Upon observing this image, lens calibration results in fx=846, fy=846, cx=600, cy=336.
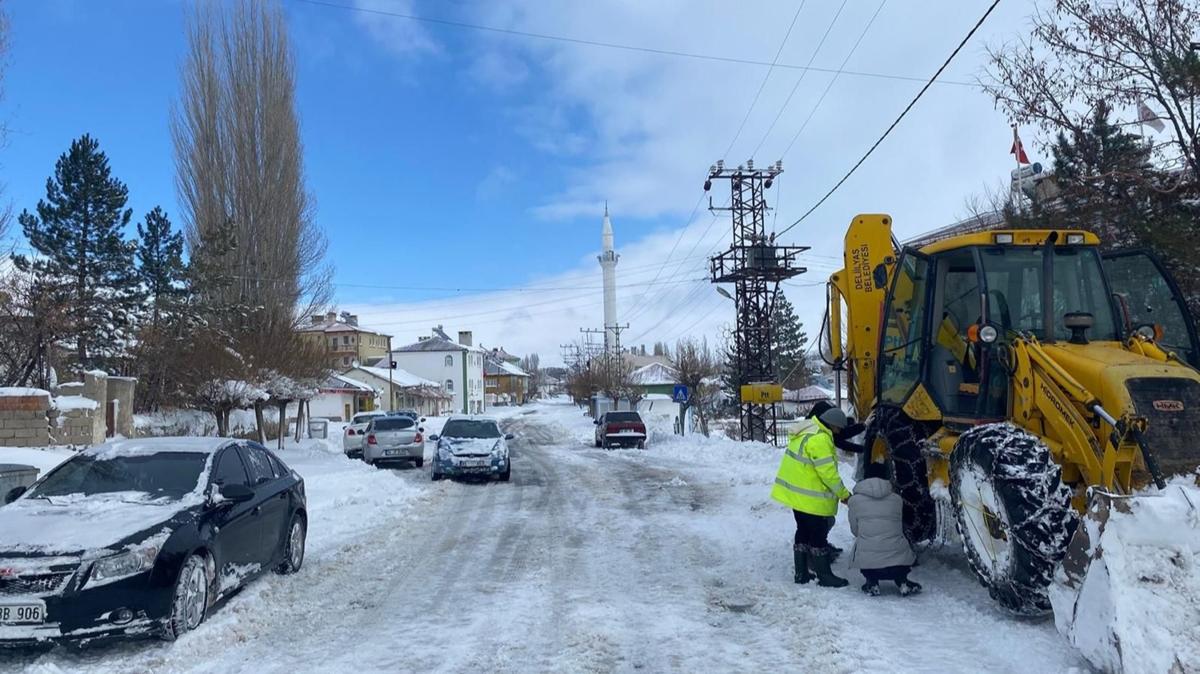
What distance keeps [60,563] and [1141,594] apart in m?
6.55

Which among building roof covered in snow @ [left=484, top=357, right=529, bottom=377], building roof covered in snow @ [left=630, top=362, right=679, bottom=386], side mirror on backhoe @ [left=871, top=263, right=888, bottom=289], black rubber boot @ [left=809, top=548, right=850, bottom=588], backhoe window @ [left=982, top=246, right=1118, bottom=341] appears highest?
building roof covered in snow @ [left=484, top=357, right=529, bottom=377]

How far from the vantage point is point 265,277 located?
3725cm

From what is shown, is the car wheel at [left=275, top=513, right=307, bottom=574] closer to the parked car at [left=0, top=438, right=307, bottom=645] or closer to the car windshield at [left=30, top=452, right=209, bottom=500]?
the parked car at [left=0, top=438, right=307, bottom=645]

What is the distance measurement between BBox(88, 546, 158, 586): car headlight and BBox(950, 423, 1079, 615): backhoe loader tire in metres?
5.89

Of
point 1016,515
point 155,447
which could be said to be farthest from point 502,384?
point 1016,515

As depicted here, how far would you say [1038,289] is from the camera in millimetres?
6867

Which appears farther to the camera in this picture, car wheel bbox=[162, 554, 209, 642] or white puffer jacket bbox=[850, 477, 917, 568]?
white puffer jacket bbox=[850, 477, 917, 568]

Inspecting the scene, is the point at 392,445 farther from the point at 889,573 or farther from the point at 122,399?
the point at 889,573

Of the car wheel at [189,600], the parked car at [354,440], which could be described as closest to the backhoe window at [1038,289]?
the car wheel at [189,600]

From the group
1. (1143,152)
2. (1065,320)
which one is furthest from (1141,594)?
(1143,152)

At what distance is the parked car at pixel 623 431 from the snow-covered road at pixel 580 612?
2204cm

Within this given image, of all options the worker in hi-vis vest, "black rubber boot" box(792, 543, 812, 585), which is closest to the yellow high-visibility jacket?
the worker in hi-vis vest

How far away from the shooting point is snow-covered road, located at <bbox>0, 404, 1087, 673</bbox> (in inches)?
219

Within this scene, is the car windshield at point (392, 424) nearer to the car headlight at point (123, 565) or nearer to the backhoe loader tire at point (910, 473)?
the backhoe loader tire at point (910, 473)
